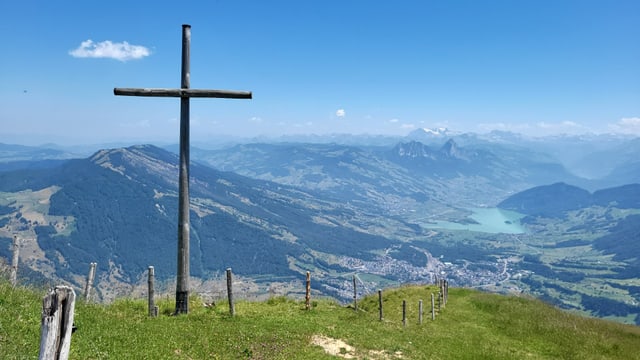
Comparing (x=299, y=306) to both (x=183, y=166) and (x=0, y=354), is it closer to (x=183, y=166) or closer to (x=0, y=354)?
(x=183, y=166)

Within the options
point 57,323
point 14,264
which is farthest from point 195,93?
point 57,323

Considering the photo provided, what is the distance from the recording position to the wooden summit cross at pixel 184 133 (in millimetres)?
21703

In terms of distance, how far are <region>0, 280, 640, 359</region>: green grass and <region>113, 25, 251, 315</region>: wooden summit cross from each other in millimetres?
1874

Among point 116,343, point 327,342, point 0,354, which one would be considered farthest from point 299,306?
point 0,354

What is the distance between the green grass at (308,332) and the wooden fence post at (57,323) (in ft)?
22.2

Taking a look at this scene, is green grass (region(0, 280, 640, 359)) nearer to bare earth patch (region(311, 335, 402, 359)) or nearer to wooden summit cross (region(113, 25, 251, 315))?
bare earth patch (region(311, 335, 402, 359))

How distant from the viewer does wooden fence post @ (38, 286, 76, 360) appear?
6.14 m

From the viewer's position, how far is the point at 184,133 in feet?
74.5

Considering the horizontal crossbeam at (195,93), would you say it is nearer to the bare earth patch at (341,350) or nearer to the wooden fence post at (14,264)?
the wooden fence post at (14,264)

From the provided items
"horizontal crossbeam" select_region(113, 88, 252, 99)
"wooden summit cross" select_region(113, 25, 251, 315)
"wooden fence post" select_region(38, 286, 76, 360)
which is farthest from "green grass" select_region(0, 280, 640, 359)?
"horizontal crossbeam" select_region(113, 88, 252, 99)

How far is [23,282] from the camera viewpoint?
78.6 feet

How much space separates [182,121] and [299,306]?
1722 cm

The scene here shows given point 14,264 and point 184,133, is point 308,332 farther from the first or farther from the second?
point 14,264

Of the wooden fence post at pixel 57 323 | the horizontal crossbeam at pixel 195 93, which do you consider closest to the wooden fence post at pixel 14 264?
the horizontal crossbeam at pixel 195 93
